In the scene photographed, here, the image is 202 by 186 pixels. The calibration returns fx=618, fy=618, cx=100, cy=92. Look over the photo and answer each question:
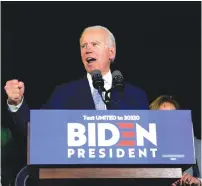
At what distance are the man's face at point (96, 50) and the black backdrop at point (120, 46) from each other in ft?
3.70

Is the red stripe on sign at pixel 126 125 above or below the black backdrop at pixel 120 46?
below

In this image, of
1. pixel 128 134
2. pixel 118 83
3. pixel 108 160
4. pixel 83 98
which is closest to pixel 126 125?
pixel 128 134

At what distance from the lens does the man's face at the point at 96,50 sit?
12.8ft

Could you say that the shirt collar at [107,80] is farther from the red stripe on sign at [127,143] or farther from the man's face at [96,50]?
the red stripe on sign at [127,143]

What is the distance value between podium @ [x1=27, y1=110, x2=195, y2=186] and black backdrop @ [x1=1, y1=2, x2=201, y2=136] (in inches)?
81.4

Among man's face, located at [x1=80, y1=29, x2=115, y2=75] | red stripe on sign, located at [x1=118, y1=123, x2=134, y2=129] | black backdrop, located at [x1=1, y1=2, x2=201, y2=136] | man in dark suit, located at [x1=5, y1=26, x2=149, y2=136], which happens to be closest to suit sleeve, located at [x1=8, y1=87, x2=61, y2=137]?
man in dark suit, located at [x1=5, y1=26, x2=149, y2=136]

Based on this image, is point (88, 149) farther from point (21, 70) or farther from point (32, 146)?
point (21, 70)

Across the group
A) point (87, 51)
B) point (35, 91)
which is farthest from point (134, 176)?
point (35, 91)

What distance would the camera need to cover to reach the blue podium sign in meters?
2.86

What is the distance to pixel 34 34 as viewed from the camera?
5.05m

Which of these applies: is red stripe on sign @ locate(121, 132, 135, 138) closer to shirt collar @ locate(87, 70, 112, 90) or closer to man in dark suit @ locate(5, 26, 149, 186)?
man in dark suit @ locate(5, 26, 149, 186)

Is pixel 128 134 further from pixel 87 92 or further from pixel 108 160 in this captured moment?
pixel 87 92

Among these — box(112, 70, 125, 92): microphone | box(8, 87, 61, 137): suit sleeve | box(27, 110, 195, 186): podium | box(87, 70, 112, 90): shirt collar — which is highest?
box(87, 70, 112, 90): shirt collar

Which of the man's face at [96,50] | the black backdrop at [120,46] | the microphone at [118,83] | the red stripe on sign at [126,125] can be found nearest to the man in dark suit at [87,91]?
the man's face at [96,50]
